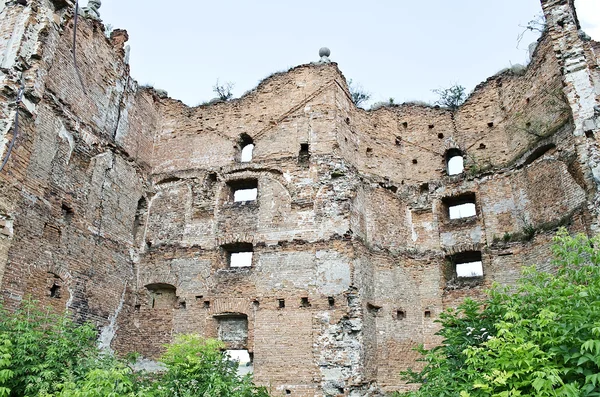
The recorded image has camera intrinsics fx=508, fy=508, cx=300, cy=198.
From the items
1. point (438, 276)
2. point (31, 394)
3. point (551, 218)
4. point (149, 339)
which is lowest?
point (31, 394)

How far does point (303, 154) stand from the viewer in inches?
508

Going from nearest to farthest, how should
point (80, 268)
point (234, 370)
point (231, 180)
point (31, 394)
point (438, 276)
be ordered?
point (31, 394), point (234, 370), point (80, 268), point (438, 276), point (231, 180)

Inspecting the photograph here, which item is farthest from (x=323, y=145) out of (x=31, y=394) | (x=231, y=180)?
(x=31, y=394)

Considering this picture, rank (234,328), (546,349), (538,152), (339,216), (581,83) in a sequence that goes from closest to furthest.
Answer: (546,349), (581,83), (234,328), (339,216), (538,152)

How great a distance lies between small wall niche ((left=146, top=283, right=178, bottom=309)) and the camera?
39.6 feet

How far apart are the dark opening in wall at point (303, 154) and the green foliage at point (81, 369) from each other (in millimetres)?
5481

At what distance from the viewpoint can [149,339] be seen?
11.7 m

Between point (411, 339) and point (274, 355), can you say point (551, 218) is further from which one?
point (274, 355)

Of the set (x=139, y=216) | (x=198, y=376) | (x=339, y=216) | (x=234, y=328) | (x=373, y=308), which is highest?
(x=139, y=216)

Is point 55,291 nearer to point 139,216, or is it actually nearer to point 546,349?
point 139,216

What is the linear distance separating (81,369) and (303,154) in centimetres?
752

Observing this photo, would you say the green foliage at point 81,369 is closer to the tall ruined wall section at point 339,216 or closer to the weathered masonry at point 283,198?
the weathered masonry at point 283,198

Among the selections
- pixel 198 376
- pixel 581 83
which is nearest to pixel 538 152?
pixel 581 83

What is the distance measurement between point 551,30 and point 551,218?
4.38 meters
